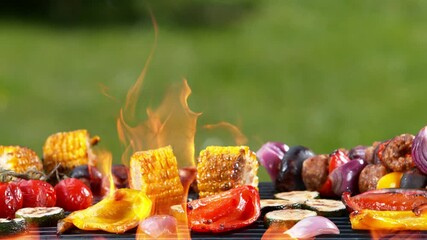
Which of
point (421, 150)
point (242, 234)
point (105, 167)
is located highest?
point (421, 150)

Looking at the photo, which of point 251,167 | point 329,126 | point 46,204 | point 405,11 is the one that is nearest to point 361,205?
point 251,167

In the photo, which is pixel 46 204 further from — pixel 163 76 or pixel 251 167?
pixel 163 76

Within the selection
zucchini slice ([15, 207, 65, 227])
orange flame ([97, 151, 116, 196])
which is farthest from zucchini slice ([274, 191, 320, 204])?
zucchini slice ([15, 207, 65, 227])

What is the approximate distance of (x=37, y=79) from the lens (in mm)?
14953

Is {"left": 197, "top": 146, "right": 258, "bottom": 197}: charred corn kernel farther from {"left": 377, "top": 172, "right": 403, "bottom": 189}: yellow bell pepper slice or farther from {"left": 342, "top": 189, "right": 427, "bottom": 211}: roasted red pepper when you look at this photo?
{"left": 377, "top": 172, "right": 403, "bottom": 189}: yellow bell pepper slice

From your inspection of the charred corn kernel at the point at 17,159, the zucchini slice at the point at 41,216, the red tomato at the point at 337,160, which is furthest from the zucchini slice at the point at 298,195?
the charred corn kernel at the point at 17,159

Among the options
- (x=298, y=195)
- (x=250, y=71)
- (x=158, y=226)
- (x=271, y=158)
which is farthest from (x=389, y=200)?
(x=250, y=71)

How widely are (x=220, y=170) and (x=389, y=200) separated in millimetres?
897

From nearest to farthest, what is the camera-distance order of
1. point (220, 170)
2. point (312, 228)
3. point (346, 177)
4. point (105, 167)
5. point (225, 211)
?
point (312, 228), point (225, 211), point (220, 170), point (346, 177), point (105, 167)

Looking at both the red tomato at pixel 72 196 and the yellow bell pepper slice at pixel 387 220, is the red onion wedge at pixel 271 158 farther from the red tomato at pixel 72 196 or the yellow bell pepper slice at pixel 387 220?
the yellow bell pepper slice at pixel 387 220

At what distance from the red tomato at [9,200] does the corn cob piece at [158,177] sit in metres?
0.60

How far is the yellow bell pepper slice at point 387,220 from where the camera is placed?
142 inches

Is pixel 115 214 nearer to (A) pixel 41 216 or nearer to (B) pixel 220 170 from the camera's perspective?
(A) pixel 41 216

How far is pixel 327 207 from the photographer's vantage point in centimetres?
408
